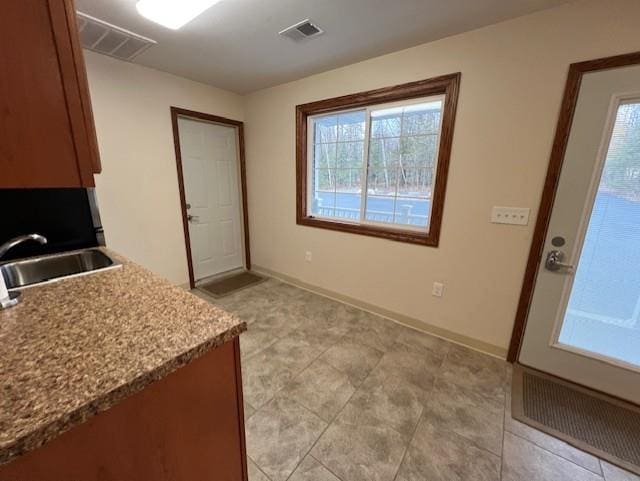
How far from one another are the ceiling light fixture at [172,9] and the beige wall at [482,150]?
1344 millimetres

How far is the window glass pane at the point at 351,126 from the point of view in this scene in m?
2.57

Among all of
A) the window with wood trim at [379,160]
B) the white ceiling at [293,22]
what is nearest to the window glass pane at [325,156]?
the window with wood trim at [379,160]

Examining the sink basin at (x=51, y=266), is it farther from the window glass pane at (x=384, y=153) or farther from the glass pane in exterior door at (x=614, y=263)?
the glass pane in exterior door at (x=614, y=263)

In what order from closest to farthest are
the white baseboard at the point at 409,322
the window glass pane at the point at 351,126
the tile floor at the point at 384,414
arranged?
the tile floor at the point at 384,414, the white baseboard at the point at 409,322, the window glass pane at the point at 351,126

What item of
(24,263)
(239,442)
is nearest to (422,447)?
(239,442)

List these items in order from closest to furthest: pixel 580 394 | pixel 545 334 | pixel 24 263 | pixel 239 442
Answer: pixel 239 442
pixel 24 263
pixel 580 394
pixel 545 334

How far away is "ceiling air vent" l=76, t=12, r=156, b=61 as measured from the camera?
5.80 ft

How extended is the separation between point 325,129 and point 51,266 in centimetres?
250

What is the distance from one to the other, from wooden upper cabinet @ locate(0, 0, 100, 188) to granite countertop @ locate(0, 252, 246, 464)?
42 centimetres

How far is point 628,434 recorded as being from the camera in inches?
55.5

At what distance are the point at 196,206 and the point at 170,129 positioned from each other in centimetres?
88

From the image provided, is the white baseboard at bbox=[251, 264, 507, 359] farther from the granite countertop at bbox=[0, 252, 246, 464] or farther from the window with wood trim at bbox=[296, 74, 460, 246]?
the granite countertop at bbox=[0, 252, 246, 464]

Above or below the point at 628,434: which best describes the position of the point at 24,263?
above

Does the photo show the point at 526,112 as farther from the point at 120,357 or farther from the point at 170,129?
the point at 170,129
